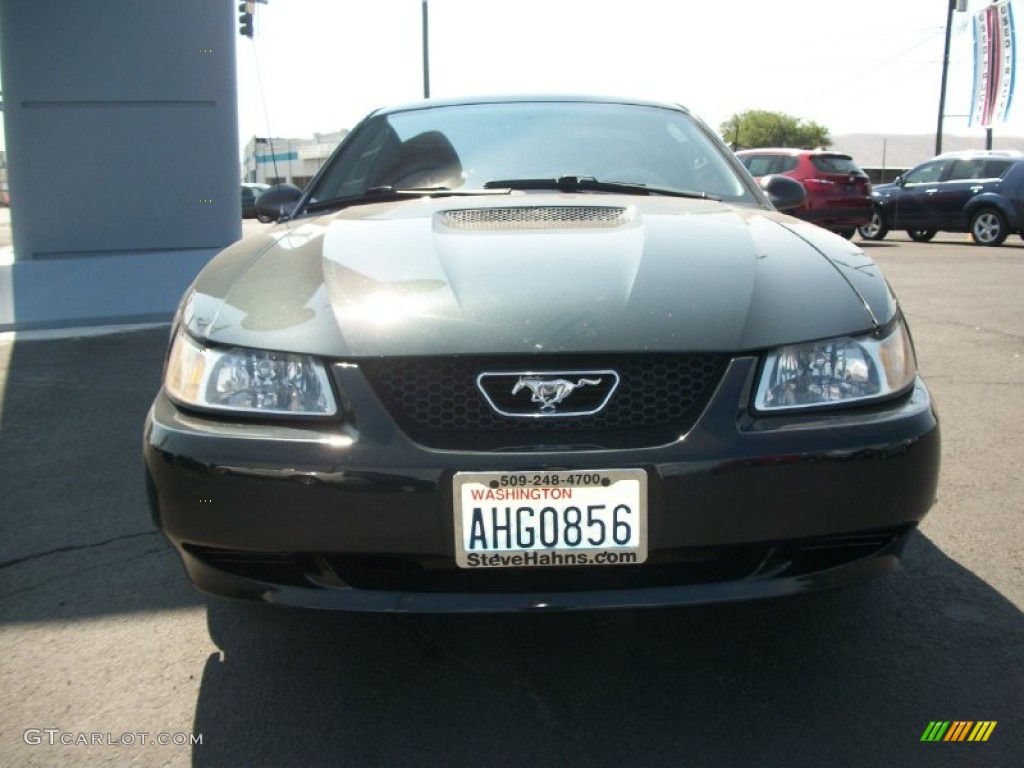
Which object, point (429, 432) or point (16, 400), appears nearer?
point (429, 432)

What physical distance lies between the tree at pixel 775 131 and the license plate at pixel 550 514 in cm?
8293

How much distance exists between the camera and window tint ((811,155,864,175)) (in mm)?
16594

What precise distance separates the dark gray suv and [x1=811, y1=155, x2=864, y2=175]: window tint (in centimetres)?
105

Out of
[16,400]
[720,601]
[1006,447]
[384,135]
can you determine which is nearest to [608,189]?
[384,135]

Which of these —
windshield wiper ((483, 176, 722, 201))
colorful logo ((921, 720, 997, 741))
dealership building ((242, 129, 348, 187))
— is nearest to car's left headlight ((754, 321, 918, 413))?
colorful logo ((921, 720, 997, 741))

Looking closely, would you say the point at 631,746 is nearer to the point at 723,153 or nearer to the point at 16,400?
the point at 723,153

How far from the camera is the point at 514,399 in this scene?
2.04m

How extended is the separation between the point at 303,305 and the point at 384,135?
1693mm

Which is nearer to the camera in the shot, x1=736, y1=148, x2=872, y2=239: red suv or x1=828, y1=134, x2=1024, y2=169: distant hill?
x1=736, y1=148, x2=872, y2=239: red suv

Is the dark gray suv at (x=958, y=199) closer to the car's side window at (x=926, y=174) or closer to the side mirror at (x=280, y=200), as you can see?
the car's side window at (x=926, y=174)

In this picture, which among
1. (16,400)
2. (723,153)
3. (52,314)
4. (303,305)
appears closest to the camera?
(303,305)

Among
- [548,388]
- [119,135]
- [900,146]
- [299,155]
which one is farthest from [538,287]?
[900,146]

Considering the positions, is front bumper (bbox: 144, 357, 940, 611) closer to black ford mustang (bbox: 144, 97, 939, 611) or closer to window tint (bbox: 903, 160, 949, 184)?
black ford mustang (bbox: 144, 97, 939, 611)

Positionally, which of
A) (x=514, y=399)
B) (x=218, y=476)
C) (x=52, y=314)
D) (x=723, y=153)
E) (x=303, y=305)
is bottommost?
(x=52, y=314)
